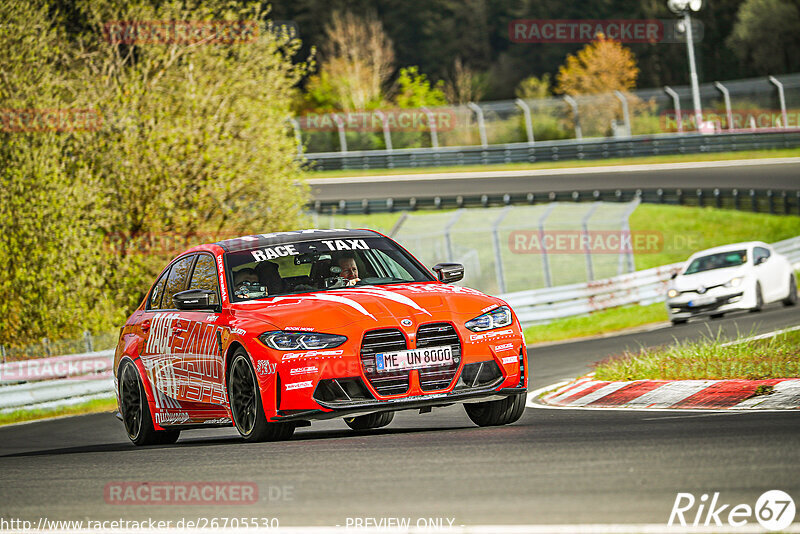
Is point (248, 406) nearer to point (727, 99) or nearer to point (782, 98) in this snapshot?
point (727, 99)

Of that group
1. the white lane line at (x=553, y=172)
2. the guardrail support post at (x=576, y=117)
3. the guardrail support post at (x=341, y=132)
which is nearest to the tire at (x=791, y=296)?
the white lane line at (x=553, y=172)

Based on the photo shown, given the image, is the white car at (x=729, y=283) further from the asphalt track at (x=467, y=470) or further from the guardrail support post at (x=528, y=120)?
the guardrail support post at (x=528, y=120)

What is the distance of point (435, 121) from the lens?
198ft

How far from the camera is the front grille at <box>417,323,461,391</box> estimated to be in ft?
27.3

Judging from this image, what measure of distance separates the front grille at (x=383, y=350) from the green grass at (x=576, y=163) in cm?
3563

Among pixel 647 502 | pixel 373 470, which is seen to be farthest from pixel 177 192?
Answer: pixel 647 502

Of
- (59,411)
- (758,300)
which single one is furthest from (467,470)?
(758,300)

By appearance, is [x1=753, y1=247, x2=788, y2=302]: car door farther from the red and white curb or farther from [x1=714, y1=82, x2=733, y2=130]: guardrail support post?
[x1=714, y1=82, x2=733, y2=130]: guardrail support post

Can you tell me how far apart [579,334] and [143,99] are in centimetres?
1047

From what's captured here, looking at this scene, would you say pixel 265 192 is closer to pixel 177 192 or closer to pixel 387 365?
pixel 177 192

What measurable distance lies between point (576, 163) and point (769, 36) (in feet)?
106

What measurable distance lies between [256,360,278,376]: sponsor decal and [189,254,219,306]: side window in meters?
1.30

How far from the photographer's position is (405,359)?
27.2 ft

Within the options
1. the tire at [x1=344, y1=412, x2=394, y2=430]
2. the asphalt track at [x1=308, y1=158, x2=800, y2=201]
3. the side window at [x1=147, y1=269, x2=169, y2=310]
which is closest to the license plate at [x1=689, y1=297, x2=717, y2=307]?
the tire at [x1=344, y1=412, x2=394, y2=430]
